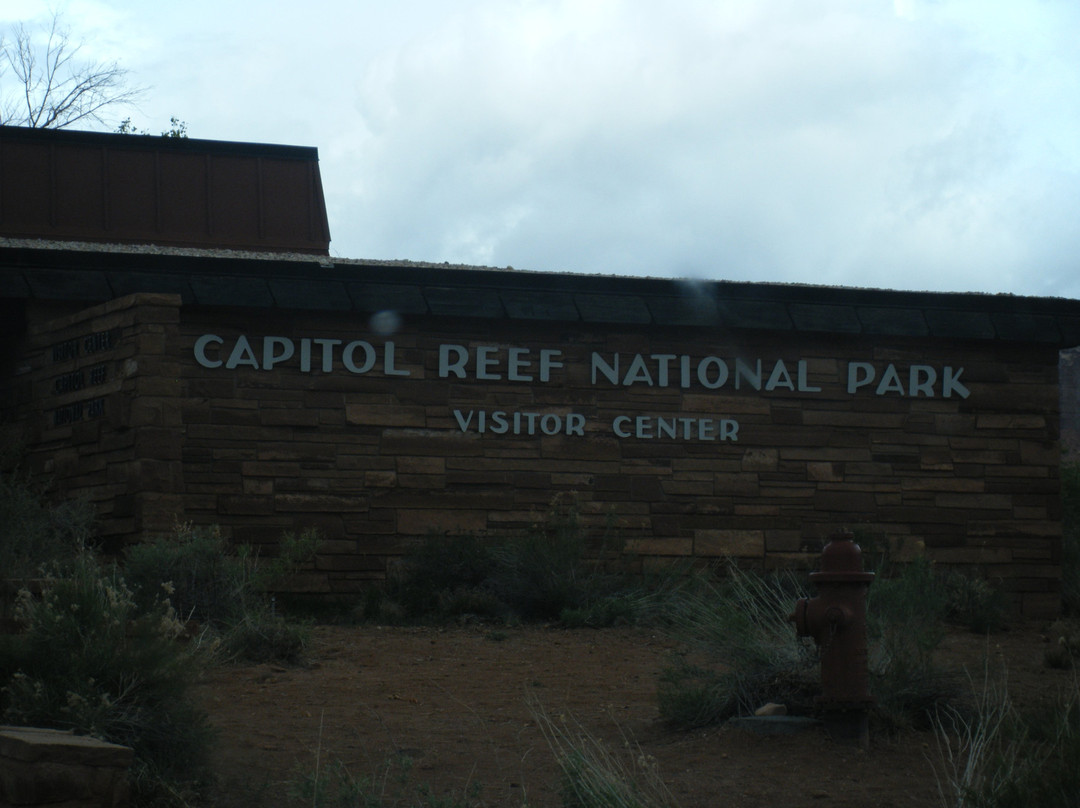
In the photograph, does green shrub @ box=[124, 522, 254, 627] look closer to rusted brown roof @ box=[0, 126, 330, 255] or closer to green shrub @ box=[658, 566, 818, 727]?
green shrub @ box=[658, 566, 818, 727]

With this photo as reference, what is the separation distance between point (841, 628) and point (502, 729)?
78.0 inches

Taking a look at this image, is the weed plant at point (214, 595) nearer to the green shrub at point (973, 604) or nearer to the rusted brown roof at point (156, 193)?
the green shrub at point (973, 604)

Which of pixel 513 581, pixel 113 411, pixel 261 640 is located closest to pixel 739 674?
pixel 261 640

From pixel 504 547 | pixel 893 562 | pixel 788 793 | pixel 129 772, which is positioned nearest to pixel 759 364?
pixel 893 562

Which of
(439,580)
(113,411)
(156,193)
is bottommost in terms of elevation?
(439,580)

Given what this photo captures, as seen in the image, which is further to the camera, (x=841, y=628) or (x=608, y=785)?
(x=841, y=628)

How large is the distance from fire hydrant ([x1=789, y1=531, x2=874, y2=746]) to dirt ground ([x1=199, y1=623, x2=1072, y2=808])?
0.24 metres

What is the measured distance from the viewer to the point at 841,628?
584 cm

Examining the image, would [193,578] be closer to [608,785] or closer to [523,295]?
[523,295]

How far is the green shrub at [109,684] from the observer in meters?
5.43

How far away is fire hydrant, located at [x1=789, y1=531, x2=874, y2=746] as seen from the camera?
585 centimetres

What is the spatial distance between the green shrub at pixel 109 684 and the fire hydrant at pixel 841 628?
9.04 feet

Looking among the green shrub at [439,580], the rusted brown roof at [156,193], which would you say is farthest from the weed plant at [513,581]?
the rusted brown roof at [156,193]

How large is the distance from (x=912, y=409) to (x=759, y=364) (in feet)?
5.63
